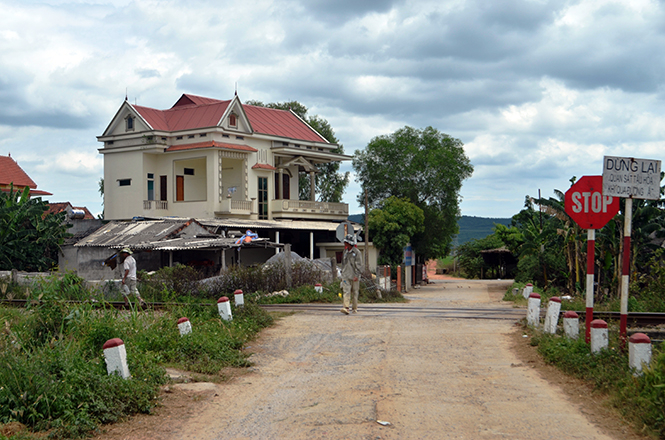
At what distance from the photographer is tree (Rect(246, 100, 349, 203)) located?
53031 mm

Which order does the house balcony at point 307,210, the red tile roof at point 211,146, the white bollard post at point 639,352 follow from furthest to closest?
the house balcony at point 307,210, the red tile roof at point 211,146, the white bollard post at point 639,352

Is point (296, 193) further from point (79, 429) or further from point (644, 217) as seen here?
point (79, 429)

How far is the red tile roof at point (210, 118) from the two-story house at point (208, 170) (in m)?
0.10

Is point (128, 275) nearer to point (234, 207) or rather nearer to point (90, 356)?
point (90, 356)

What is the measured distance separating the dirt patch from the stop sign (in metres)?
2.25

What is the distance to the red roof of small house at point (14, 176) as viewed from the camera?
1908 inches

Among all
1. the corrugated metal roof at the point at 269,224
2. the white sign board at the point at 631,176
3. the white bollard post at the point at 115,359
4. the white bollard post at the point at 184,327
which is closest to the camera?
the white bollard post at the point at 115,359

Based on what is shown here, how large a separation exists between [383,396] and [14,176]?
162 feet

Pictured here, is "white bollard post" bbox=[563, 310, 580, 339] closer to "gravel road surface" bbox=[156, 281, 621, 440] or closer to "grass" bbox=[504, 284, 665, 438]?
"grass" bbox=[504, 284, 665, 438]

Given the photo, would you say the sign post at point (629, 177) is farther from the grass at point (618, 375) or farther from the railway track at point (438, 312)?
the railway track at point (438, 312)

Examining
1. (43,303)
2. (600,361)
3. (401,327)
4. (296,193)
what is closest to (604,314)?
(401,327)

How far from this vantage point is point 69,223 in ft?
103

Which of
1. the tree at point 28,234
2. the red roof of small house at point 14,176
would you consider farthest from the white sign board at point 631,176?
the red roof of small house at point 14,176

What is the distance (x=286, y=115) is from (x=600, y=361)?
3866 cm
